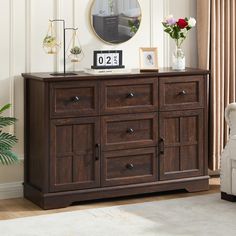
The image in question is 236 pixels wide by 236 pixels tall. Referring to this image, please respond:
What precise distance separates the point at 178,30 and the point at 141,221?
167 cm

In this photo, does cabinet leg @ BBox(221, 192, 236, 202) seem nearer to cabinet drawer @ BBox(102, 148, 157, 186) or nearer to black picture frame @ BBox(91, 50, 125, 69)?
cabinet drawer @ BBox(102, 148, 157, 186)

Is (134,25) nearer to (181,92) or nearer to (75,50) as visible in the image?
(75,50)

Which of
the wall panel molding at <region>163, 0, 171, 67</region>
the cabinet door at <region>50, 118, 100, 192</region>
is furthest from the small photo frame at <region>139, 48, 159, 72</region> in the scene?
the cabinet door at <region>50, 118, 100, 192</region>

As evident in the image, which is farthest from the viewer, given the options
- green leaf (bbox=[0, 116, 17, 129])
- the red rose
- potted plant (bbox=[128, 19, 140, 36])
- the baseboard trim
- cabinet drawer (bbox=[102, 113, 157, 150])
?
potted plant (bbox=[128, 19, 140, 36])

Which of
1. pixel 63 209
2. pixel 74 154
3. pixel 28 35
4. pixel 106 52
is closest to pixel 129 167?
pixel 74 154

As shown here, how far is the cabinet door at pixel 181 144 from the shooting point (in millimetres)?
5539

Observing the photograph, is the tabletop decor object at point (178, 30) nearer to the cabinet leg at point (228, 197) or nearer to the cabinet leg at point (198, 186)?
the cabinet leg at point (198, 186)

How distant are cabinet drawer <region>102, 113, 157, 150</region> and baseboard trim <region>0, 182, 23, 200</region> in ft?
2.55

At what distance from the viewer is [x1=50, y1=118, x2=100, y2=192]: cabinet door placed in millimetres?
5145

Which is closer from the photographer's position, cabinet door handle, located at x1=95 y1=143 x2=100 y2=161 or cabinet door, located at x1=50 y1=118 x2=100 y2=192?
cabinet door, located at x1=50 y1=118 x2=100 y2=192

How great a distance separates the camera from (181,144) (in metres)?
5.60

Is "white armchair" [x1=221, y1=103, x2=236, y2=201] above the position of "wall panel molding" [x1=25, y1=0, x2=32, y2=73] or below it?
below

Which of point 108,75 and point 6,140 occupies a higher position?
point 108,75

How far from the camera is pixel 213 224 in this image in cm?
467
